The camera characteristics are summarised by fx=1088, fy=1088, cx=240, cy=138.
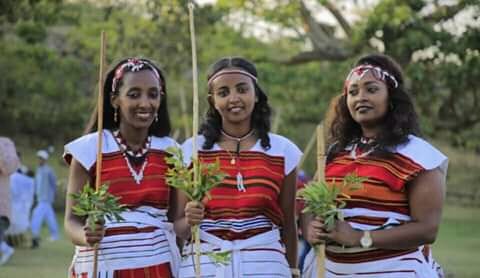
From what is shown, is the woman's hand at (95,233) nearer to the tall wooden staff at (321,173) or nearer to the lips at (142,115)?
the lips at (142,115)

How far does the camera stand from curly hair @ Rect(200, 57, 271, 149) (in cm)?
555

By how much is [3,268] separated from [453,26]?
7309 mm

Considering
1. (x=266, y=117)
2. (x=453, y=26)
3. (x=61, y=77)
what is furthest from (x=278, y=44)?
(x=266, y=117)

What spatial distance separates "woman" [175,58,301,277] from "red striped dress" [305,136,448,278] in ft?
1.51

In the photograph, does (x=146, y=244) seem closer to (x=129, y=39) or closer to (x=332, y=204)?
(x=332, y=204)

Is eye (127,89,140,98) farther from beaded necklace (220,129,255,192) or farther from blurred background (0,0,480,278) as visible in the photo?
blurred background (0,0,480,278)

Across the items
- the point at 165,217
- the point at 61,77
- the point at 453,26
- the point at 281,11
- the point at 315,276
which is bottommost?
the point at 315,276

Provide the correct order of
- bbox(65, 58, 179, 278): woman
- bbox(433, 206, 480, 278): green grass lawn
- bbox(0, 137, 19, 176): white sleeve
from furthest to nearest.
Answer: bbox(433, 206, 480, 278): green grass lawn → bbox(0, 137, 19, 176): white sleeve → bbox(65, 58, 179, 278): woman

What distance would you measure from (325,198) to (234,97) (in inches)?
36.6

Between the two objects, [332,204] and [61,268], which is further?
[61,268]

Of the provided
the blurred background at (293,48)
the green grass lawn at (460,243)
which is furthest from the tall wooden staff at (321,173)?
the green grass lawn at (460,243)

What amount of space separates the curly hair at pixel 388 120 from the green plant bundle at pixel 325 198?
0.98 ft

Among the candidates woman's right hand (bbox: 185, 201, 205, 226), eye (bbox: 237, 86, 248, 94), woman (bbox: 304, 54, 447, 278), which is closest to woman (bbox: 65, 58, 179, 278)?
eye (bbox: 237, 86, 248, 94)

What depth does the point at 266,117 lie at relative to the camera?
5.71 m
